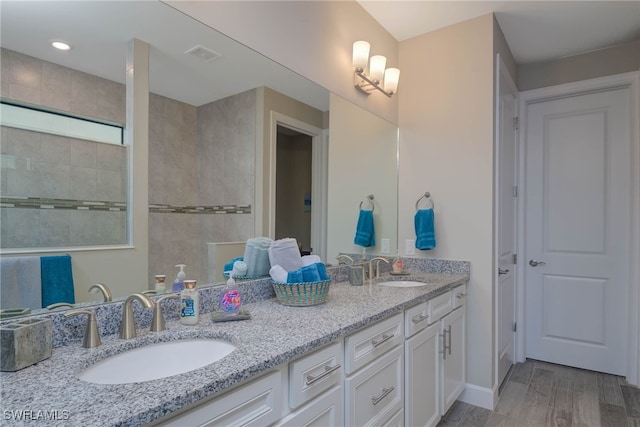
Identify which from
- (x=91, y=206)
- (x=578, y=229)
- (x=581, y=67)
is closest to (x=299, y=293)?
(x=91, y=206)

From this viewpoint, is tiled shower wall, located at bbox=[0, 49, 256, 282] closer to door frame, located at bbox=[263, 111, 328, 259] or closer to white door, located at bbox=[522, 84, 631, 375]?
door frame, located at bbox=[263, 111, 328, 259]

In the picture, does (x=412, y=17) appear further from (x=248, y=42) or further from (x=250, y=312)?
(x=250, y=312)

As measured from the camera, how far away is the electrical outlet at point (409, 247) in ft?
8.43

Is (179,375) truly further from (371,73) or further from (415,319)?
(371,73)

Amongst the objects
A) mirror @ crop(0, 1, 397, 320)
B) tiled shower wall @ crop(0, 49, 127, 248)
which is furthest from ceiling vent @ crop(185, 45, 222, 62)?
tiled shower wall @ crop(0, 49, 127, 248)

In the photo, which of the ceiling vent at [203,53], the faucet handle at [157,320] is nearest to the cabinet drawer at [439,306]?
the faucet handle at [157,320]

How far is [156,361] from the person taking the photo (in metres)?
1.00

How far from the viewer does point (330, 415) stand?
1134mm

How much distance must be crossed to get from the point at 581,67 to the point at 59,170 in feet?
11.6

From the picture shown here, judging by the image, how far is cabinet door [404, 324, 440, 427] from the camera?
1.60 m

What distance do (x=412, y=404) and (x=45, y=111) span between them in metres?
1.77

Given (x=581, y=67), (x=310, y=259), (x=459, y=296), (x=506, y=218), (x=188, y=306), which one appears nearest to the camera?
(x=188, y=306)

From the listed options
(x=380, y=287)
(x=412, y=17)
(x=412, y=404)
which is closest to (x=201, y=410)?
(x=412, y=404)

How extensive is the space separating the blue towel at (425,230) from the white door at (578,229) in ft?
4.02
